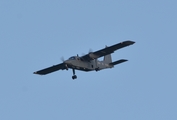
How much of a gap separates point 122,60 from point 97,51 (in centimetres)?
480

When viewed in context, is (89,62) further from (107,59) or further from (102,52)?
(107,59)

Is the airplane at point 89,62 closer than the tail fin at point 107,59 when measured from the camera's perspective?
Yes

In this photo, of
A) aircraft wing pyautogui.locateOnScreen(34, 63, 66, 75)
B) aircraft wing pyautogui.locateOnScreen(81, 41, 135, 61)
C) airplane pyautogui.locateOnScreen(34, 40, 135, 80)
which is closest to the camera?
airplane pyautogui.locateOnScreen(34, 40, 135, 80)

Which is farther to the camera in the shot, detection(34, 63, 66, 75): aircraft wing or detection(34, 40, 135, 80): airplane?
detection(34, 63, 66, 75): aircraft wing

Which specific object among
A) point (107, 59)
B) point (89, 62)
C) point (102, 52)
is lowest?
point (89, 62)

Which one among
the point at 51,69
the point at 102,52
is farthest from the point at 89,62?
the point at 51,69

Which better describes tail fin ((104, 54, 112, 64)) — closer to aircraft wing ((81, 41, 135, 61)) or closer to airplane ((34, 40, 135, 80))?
airplane ((34, 40, 135, 80))

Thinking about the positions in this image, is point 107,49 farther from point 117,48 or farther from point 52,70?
point 52,70

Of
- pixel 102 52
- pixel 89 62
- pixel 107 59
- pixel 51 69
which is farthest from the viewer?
pixel 107 59

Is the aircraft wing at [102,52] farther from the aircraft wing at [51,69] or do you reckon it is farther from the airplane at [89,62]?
the aircraft wing at [51,69]

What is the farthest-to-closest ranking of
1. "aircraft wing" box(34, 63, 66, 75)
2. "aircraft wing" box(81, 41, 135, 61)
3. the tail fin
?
the tail fin → "aircraft wing" box(34, 63, 66, 75) → "aircraft wing" box(81, 41, 135, 61)

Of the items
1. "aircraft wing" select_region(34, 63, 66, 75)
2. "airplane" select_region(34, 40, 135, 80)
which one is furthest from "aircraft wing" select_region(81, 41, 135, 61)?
"aircraft wing" select_region(34, 63, 66, 75)

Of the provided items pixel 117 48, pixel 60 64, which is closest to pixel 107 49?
pixel 117 48

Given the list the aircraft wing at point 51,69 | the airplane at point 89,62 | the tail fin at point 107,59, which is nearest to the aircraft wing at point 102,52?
the airplane at point 89,62
